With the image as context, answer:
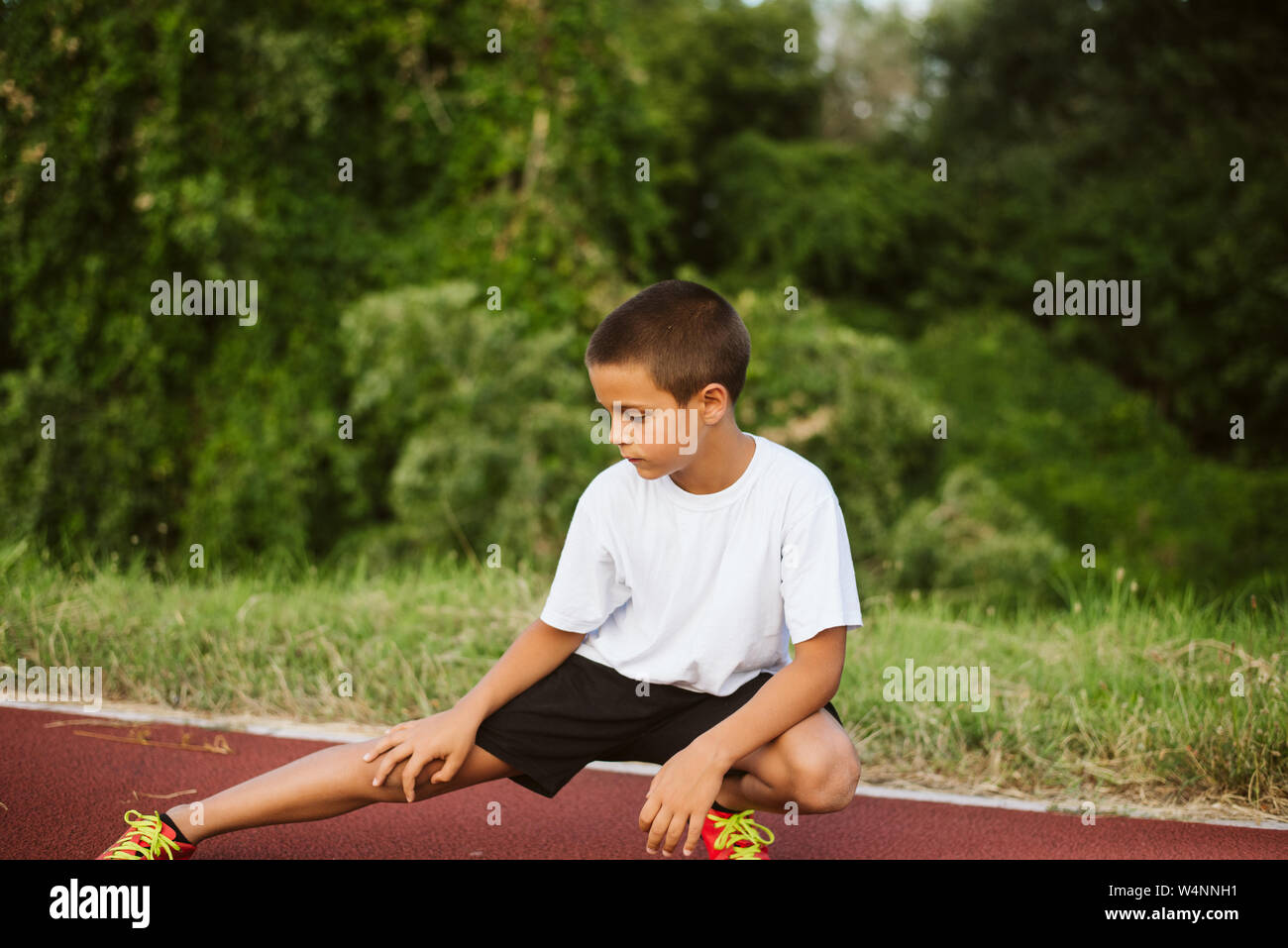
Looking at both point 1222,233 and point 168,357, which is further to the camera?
point 1222,233

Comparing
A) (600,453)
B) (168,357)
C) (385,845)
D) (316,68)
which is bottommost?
(385,845)

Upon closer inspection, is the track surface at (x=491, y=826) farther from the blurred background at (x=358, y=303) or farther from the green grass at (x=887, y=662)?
the blurred background at (x=358, y=303)

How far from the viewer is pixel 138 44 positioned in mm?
12883

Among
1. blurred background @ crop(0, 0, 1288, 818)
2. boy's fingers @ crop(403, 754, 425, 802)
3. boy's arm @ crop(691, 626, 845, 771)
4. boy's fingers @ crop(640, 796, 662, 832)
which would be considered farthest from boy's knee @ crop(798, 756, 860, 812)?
blurred background @ crop(0, 0, 1288, 818)

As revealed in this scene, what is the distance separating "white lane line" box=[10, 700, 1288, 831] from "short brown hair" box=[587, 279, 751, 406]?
4.77 ft

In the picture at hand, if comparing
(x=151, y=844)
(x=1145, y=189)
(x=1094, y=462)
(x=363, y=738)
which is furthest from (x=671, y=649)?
(x=1145, y=189)

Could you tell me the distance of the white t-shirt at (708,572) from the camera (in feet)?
8.95

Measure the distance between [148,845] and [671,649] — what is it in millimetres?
1352

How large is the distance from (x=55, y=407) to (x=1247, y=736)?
1328 cm

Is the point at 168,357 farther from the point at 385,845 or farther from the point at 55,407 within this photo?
the point at 385,845

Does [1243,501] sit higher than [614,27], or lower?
lower

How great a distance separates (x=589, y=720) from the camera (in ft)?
9.59

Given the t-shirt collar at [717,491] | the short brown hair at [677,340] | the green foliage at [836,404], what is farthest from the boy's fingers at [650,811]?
the green foliage at [836,404]

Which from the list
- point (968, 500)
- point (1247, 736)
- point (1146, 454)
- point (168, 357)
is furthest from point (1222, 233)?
point (1247, 736)
